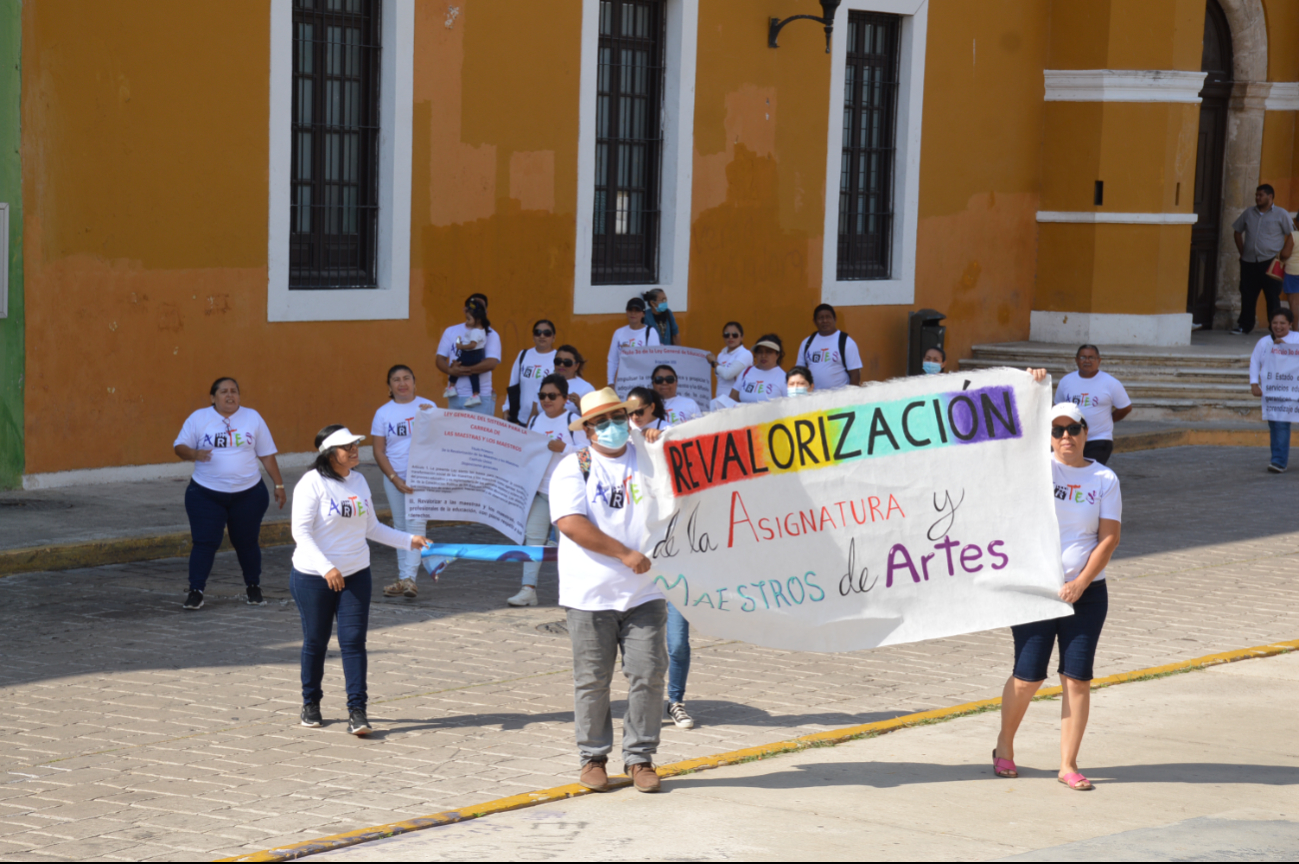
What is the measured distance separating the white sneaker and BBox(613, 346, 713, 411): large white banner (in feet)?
15.7

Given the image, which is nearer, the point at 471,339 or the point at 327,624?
the point at 327,624

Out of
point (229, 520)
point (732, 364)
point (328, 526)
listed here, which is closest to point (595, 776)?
point (328, 526)

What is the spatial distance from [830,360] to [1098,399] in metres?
3.16

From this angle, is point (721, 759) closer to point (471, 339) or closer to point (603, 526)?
point (603, 526)

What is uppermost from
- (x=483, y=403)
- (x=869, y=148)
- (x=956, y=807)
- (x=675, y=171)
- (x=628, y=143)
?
(x=869, y=148)

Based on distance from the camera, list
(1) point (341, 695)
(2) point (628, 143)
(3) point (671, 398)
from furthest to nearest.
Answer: (2) point (628, 143) → (3) point (671, 398) → (1) point (341, 695)

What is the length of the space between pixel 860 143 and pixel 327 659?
1403cm

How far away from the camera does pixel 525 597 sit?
11.8 m

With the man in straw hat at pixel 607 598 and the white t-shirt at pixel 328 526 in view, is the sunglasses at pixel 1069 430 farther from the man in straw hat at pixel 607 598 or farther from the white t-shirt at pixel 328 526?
the white t-shirt at pixel 328 526

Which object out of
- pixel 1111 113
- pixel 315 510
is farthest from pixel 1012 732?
pixel 1111 113

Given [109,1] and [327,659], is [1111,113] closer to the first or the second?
[109,1]

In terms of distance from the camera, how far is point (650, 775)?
24.5ft

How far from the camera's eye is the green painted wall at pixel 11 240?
14.3m

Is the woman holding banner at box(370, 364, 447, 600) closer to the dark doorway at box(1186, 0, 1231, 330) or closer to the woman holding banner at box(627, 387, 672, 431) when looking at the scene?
the woman holding banner at box(627, 387, 672, 431)
